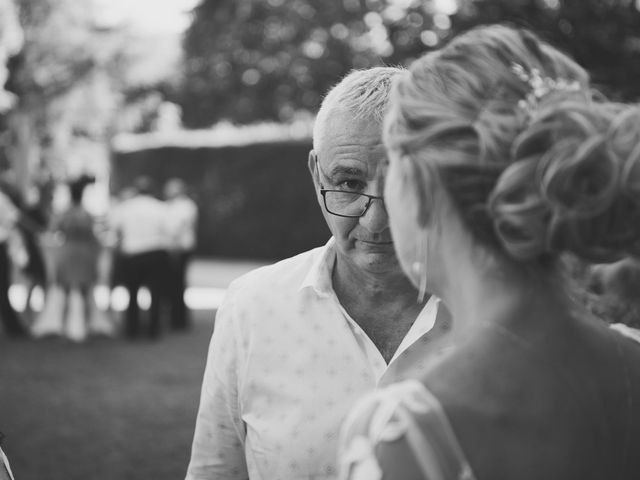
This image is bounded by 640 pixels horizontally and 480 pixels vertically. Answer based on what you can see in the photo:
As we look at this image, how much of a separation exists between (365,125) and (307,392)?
0.77 meters

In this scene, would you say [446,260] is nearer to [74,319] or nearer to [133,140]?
[74,319]

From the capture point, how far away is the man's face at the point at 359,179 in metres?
2.32

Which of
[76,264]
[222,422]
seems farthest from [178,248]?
[222,422]

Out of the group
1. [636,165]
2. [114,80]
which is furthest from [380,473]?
[114,80]

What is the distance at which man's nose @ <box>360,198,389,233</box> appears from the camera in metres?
2.32

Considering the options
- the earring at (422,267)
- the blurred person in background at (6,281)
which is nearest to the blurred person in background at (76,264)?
the blurred person in background at (6,281)

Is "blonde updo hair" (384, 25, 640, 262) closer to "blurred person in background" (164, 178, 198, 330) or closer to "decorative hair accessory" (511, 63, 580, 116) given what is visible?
"decorative hair accessory" (511, 63, 580, 116)

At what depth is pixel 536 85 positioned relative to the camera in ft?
4.38

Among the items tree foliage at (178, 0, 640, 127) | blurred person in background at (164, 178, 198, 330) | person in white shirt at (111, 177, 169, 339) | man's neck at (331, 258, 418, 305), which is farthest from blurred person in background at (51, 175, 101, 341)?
man's neck at (331, 258, 418, 305)

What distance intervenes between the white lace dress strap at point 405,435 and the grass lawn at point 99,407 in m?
4.48

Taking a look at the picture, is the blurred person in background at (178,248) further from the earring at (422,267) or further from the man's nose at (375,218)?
the earring at (422,267)

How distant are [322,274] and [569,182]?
127 centimetres

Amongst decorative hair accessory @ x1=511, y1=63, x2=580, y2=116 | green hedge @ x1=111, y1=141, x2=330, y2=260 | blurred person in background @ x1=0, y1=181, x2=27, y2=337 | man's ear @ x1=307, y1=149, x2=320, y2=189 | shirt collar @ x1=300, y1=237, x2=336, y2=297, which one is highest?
decorative hair accessory @ x1=511, y1=63, x2=580, y2=116

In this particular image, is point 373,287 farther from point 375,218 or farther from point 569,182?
point 569,182
